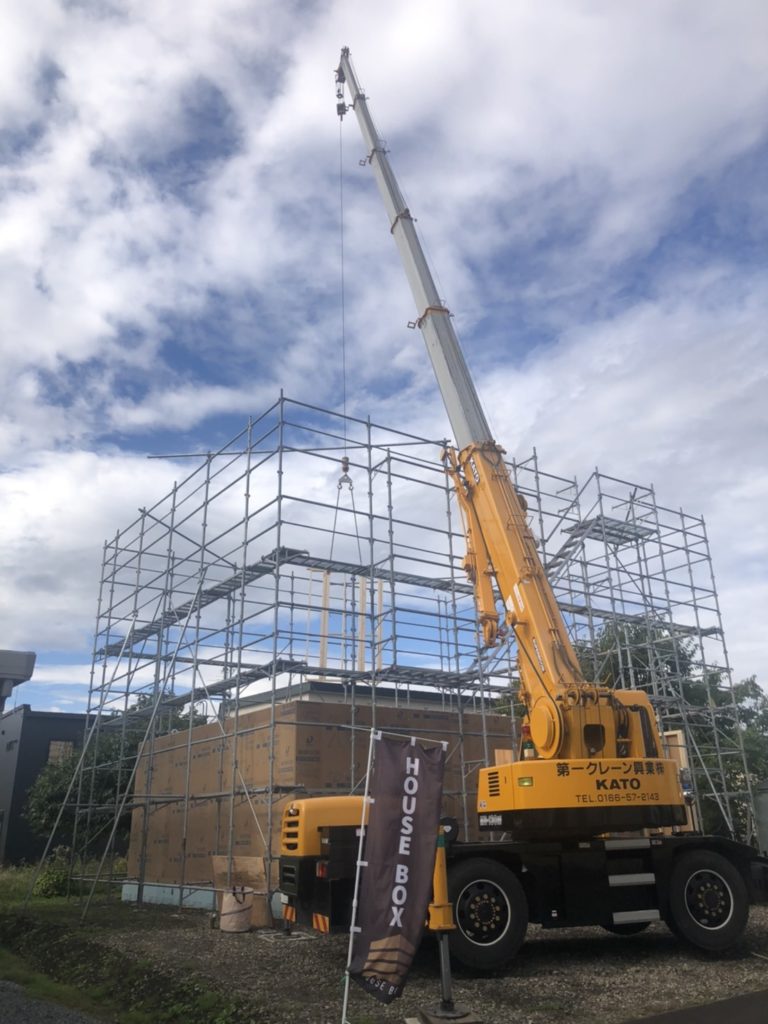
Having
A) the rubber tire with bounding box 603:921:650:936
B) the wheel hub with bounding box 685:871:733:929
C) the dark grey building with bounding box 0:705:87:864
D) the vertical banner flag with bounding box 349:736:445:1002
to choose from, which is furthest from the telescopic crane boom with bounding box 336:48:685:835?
the dark grey building with bounding box 0:705:87:864

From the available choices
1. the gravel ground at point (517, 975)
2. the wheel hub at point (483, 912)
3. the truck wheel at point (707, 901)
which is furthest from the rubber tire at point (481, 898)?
the truck wheel at point (707, 901)

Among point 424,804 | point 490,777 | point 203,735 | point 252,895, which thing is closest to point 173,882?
point 203,735

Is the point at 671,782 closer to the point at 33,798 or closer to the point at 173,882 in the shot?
the point at 173,882

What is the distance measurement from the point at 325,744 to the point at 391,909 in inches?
279

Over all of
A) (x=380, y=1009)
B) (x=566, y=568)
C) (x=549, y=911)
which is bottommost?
(x=380, y=1009)

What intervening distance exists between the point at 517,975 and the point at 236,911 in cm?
453

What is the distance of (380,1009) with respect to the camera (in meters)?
7.39

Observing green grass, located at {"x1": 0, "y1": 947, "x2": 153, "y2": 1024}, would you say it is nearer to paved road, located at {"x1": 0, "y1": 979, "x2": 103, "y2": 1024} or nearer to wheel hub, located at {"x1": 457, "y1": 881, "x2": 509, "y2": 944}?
paved road, located at {"x1": 0, "y1": 979, "x2": 103, "y2": 1024}

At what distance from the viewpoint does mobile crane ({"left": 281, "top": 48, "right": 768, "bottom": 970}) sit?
29.6ft

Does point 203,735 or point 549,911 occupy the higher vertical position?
point 203,735

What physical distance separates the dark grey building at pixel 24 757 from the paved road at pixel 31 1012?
61.3ft

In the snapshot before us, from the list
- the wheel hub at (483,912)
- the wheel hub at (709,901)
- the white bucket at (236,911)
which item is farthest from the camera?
the white bucket at (236,911)

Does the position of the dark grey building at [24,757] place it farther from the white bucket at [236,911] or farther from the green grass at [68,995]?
the green grass at [68,995]

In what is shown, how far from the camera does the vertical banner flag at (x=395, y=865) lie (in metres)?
6.09
